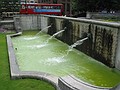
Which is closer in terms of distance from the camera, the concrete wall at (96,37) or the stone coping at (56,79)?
the stone coping at (56,79)

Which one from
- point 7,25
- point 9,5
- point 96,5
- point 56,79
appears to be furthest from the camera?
point 9,5

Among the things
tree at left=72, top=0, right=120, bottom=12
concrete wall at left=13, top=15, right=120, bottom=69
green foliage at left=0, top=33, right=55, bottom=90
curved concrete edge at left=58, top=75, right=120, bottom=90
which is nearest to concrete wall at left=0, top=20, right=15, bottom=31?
concrete wall at left=13, top=15, right=120, bottom=69

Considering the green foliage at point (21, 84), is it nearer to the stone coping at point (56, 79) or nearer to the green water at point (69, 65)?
the stone coping at point (56, 79)

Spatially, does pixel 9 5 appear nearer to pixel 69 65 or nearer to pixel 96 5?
pixel 96 5

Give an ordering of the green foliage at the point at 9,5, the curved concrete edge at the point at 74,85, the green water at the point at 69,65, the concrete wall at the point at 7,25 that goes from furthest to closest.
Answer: the green foliage at the point at 9,5 < the concrete wall at the point at 7,25 < the green water at the point at 69,65 < the curved concrete edge at the point at 74,85

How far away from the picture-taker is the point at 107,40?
1030 cm

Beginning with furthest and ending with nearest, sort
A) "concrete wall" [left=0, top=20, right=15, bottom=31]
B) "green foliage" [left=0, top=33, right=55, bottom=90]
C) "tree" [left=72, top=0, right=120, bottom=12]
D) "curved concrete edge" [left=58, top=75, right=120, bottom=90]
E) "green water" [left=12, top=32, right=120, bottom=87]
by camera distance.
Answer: "tree" [left=72, top=0, right=120, bottom=12], "concrete wall" [left=0, top=20, right=15, bottom=31], "green water" [left=12, top=32, right=120, bottom=87], "green foliage" [left=0, top=33, right=55, bottom=90], "curved concrete edge" [left=58, top=75, right=120, bottom=90]

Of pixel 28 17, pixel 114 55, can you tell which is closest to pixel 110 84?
pixel 114 55

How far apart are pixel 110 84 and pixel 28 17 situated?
807 inches

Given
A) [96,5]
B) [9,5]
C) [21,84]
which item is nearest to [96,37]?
[21,84]

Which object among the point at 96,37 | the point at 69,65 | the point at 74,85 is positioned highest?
the point at 96,37

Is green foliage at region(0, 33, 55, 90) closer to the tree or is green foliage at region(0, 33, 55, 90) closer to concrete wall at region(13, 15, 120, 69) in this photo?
concrete wall at region(13, 15, 120, 69)

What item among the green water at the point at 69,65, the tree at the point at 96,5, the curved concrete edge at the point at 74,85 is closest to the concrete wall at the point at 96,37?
the green water at the point at 69,65

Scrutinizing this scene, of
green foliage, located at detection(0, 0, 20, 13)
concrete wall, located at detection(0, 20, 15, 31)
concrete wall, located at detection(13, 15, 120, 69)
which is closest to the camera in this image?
concrete wall, located at detection(13, 15, 120, 69)
